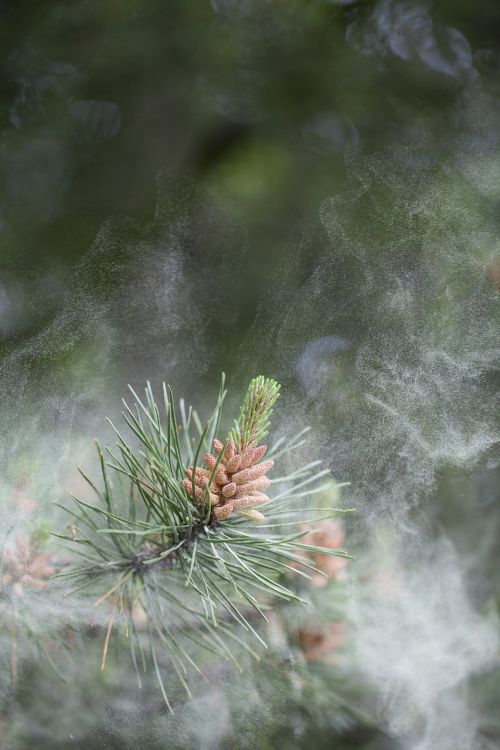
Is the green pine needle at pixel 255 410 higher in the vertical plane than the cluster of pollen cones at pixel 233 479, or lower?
higher

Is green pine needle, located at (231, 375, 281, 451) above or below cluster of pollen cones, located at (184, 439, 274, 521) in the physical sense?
above

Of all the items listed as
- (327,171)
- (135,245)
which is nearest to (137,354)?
(135,245)

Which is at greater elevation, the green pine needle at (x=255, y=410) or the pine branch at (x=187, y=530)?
the green pine needle at (x=255, y=410)

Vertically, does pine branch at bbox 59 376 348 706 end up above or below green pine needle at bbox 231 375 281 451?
below

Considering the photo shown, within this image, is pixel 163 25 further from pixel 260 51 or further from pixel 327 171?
pixel 327 171
